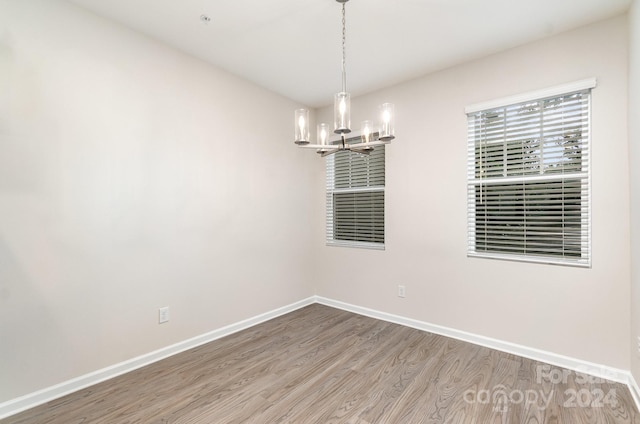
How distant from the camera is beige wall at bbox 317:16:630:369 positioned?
225cm

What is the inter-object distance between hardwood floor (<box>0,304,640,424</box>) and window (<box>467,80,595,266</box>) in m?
0.99

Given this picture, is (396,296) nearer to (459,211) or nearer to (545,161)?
(459,211)

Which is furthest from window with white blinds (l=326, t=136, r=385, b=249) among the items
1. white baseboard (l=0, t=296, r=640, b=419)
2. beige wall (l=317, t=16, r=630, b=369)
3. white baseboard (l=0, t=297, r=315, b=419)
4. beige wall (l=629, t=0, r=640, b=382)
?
beige wall (l=629, t=0, r=640, b=382)

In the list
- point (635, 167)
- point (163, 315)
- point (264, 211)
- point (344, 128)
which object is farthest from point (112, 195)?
point (635, 167)

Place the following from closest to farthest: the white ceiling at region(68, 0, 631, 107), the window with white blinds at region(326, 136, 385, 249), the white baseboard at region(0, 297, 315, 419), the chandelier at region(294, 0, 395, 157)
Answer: the chandelier at region(294, 0, 395, 157), the white baseboard at region(0, 297, 315, 419), the white ceiling at region(68, 0, 631, 107), the window with white blinds at region(326, 136, 385, 249)

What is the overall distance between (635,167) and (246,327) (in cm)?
368

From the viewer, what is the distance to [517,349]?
8.66 ft

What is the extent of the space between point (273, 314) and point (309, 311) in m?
0.49

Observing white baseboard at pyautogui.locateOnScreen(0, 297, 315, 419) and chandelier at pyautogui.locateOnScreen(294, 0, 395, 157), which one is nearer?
chandelier at pyautogui.locateOnScreen(294, 0, 395, 157)

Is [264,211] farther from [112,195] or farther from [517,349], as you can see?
[517,349]

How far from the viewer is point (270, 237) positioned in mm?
3631

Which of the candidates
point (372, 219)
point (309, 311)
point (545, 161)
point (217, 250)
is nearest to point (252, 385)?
point (217, 250)

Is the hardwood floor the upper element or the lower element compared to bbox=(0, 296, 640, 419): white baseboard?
lower

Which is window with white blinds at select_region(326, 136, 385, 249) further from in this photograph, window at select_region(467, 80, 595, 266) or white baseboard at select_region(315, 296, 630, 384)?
window at select_region(467, 80, 595, 266)
